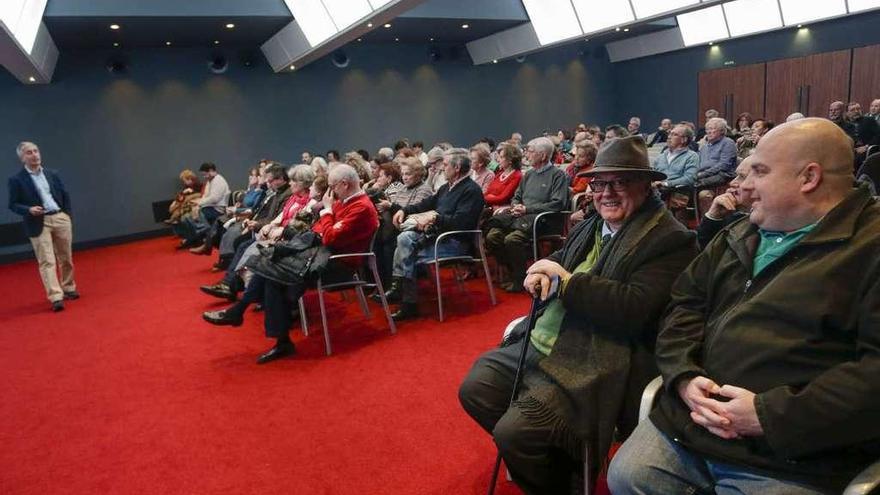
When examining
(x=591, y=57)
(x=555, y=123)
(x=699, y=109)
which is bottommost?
(x=699, y=109)

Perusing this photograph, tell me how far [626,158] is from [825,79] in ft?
40.6

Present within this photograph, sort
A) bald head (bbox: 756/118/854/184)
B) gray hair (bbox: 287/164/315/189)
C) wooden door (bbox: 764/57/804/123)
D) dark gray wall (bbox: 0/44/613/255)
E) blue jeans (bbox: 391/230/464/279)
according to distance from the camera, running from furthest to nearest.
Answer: wooden door (bbox: 764/57/804/123), dark gray wall (bbox: 0/44/613/255), gray hair (bbox: 287/164/315/189), blue jeans (bbox: 391/230/464/279), bald head (bbox: 756/118/854/184)

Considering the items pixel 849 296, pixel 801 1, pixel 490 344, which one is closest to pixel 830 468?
pixel 849 296

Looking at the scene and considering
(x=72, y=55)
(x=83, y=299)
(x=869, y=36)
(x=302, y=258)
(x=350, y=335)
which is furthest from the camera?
(x=869, y=36)

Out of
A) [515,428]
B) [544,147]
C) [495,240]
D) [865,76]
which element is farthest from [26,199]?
[865,76]

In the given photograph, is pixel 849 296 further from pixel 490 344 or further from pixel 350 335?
pixel 350 335

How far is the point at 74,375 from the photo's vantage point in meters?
3.53

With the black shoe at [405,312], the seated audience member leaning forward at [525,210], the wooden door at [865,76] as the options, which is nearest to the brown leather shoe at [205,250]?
the black shoe at [405,312]

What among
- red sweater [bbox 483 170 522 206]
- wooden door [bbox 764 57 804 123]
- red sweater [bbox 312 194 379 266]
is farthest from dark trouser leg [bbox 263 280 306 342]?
wooden door [bbox 764 57 804 123]

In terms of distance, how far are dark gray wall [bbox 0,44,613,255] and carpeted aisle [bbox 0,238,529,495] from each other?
16.6 feet

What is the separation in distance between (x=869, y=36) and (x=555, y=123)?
623cm

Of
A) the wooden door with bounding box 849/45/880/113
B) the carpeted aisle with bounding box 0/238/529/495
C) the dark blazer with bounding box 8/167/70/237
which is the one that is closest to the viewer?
the carpeted aisle with bounding box 0/238/529/495

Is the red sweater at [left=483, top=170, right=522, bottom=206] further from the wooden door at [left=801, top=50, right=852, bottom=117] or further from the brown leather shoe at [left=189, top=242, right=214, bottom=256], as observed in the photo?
the wooden door at [left=801, top=50, right=852, bottom=117]

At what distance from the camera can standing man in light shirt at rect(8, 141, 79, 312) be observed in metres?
4.88
